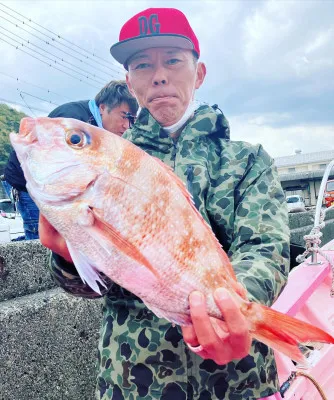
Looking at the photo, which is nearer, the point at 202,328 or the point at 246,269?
the point at 202,328

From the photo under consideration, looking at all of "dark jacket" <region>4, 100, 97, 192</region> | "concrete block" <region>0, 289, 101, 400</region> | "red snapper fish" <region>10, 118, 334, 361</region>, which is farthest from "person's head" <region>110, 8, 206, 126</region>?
"dark jacket" <region>4, 100, 97, 192</region>

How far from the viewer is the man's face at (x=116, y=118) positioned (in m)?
4.73

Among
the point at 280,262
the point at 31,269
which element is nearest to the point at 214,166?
the point at 280,262

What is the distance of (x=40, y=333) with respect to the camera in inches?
135

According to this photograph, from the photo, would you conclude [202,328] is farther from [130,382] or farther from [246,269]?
[130,382]

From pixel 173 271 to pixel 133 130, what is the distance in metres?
1.03

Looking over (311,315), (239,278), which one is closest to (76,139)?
(239,278)

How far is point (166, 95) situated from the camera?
214cm

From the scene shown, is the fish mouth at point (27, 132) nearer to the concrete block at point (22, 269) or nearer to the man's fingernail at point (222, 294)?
the man's fingernail at point (222, 294)

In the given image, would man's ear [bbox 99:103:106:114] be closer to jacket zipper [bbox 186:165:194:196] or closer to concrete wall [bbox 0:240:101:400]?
concrete wall [bbox 0:240:101:400]

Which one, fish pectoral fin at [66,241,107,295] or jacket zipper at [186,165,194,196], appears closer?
fish pectoral fin at [66,241,107,295]

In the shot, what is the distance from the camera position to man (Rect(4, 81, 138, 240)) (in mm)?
4516

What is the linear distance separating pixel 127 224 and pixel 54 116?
126 inches

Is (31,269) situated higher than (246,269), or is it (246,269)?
(246,269)
